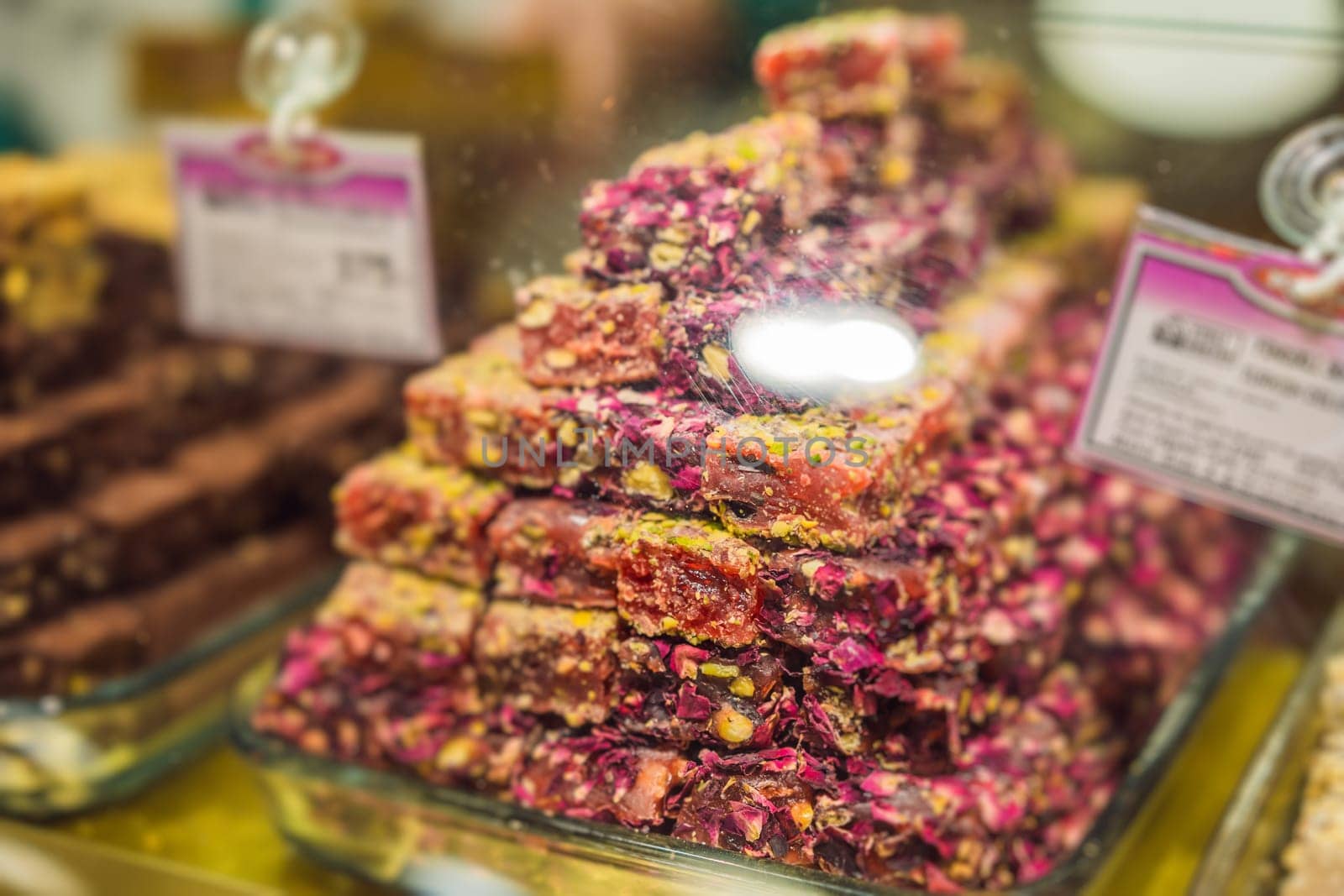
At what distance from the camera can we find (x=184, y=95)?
1.57m

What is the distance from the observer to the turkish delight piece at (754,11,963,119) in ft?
3.79

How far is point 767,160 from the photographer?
919mm

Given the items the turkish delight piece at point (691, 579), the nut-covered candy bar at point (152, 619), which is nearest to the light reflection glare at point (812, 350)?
the turkish delight piece at point (691, 579)

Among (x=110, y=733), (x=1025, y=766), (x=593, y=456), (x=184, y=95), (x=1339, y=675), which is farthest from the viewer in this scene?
(x=184, y=95)

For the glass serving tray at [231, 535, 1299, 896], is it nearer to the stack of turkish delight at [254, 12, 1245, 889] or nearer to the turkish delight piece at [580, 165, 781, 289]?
the stack of turkish delight at [254, 12, 1245, 889]

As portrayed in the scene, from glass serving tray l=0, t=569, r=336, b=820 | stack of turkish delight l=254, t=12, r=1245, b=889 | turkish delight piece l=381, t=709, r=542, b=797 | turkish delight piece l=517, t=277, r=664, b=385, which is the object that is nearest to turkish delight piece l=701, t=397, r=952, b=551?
stack of turkish delight l=254, t=12, r=1245, b=889

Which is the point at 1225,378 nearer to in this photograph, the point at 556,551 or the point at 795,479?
the point at 795,479

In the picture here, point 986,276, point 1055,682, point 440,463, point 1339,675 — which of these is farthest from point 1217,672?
point 440,463

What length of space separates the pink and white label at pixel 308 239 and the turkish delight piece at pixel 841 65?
0.40m

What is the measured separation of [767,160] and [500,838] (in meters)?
0.62

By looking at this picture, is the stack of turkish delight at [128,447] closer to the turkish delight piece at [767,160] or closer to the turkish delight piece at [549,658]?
the turkish delight piece at [549,658]

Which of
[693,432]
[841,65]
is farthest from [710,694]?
[841,65]

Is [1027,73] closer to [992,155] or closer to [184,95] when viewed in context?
[992,155]

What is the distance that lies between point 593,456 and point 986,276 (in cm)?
69
